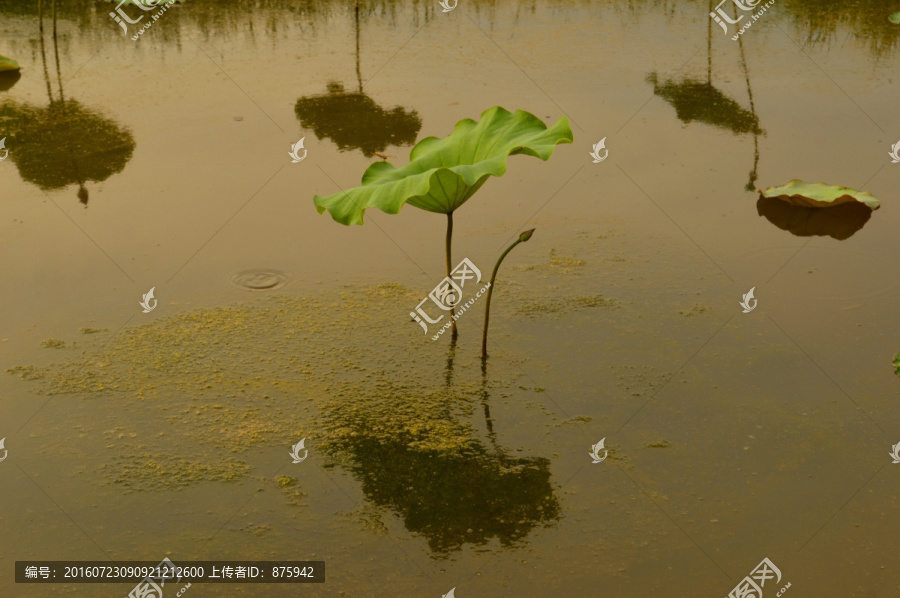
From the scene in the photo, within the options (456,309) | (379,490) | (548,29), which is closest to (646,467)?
(379,490)

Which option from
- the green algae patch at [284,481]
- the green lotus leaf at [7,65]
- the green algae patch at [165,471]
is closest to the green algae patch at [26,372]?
the green algae patch at [165,471]

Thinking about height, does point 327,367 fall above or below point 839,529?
below

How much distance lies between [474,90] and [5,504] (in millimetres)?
4616

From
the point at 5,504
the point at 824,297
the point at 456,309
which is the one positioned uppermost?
the point at 824,297

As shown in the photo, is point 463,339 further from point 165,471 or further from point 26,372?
point 26,372

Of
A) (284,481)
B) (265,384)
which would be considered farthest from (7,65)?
(284,481)

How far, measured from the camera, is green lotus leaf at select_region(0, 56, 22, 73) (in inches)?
289

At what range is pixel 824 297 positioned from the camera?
13.7 feet

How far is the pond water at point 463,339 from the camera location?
2.87 metres

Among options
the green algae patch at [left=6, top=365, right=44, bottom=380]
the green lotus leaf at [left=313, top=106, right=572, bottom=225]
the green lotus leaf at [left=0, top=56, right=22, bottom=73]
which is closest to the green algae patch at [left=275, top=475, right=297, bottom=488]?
the green lotus leaf at [left=313, top=106, right=572, bottom=225]

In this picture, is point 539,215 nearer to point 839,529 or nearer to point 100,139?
point 839,529

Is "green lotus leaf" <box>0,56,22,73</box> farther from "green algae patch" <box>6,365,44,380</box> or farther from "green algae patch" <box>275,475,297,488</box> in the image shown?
"green algae patch" <box>275,475,297,488</box>

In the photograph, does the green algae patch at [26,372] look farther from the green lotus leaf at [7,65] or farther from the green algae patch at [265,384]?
the green lotus leaf at [7,65]

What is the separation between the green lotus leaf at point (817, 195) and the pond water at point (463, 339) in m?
0.08
